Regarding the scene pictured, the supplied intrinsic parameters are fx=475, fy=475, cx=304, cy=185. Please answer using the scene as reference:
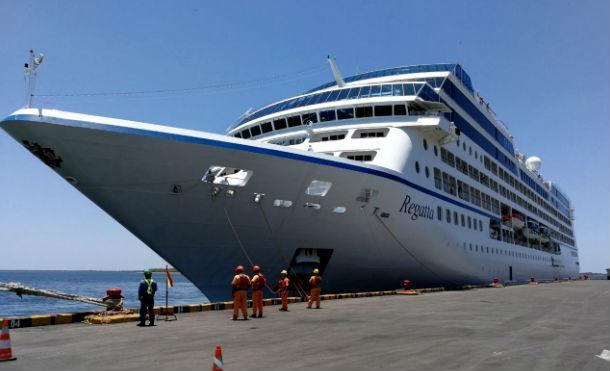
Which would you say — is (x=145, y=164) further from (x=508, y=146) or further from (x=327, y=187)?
(x=508, y=146)

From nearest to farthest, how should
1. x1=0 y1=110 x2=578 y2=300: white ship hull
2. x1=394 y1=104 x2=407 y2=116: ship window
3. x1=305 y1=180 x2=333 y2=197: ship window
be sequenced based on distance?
1. x1=0 y1=110 x2=578 y2=300: white ship hull
2. x1=305 y1=180 x2=333 y2=197: ship window
3. x1=394 y1=104 x2=407 y2=116: ship window

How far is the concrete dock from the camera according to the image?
20.9 ft

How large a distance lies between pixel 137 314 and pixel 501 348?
8.70 meters

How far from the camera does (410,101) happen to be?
22.1 m

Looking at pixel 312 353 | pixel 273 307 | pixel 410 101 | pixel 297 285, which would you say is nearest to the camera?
pixel 312 353

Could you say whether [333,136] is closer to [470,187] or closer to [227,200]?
[227,200]

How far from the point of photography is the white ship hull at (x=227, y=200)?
12.3 metres

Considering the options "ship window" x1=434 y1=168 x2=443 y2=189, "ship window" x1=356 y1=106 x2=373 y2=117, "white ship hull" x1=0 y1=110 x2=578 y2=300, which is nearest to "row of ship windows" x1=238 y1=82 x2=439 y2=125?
"ship window" x1=356 y1=106 x2=373 y2=117

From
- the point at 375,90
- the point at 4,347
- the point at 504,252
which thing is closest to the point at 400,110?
the point at 375,90

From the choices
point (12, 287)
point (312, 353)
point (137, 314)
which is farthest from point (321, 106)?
point (312, 353)

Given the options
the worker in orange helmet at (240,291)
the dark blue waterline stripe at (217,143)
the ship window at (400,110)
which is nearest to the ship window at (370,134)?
the ship window at (400,110)

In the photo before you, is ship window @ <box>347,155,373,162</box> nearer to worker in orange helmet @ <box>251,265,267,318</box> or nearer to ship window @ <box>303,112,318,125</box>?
ship window @ <box>303,112,318,125</box>

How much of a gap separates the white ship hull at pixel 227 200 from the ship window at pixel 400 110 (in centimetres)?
371

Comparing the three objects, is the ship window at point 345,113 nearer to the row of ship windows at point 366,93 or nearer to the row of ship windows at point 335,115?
the row of ship windows at point 335,115
